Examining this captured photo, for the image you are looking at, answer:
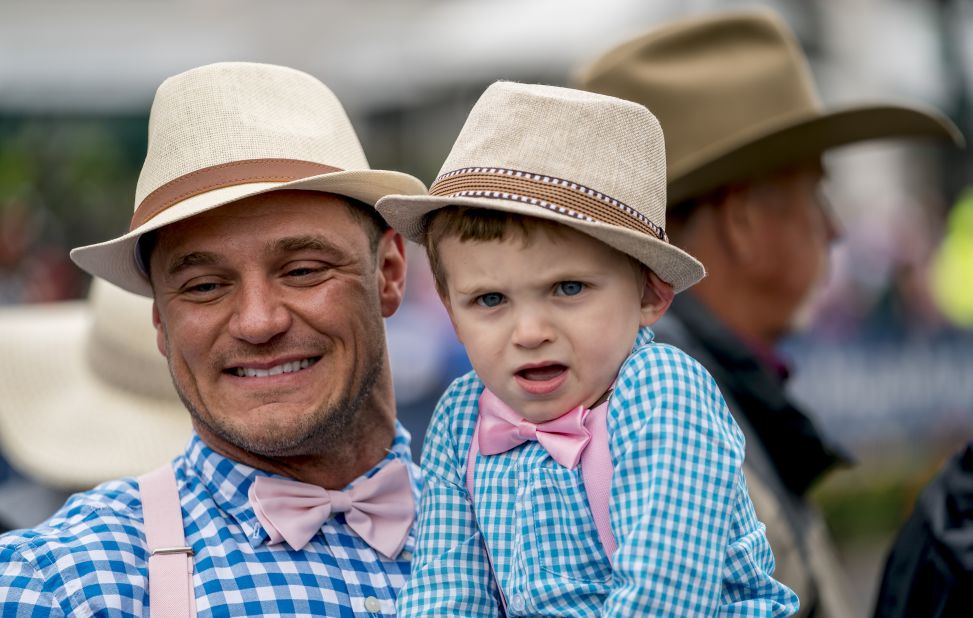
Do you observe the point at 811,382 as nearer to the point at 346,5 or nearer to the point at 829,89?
the point at 829,89

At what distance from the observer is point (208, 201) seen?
2426 millimetres

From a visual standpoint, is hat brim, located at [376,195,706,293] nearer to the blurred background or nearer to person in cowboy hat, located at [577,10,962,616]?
person in cowboy hat, located at [577,10,962,616]

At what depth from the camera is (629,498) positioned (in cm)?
191

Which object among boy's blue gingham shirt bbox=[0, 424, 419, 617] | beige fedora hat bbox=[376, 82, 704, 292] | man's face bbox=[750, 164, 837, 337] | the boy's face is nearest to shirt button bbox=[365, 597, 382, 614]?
boy's blue gingham shirt bbox=[0, 424, 419, 617]

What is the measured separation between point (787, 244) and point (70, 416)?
269 centimetres

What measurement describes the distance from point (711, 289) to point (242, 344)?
71.7 inches

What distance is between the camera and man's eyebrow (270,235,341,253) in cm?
249

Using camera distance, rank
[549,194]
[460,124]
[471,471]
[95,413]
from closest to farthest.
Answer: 1. [549,194]
2. [471,471]
3. [95,413]
4. [460,124]

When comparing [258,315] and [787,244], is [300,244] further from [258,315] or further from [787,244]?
[787,244]

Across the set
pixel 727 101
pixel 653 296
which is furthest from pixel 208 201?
pixel 727 101

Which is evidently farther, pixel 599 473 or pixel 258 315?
pixel 258 315

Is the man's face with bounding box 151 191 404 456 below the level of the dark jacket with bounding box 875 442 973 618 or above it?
above

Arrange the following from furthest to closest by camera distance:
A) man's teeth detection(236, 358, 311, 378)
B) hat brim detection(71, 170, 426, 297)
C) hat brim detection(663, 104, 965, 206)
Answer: hat brim detection(663, 104, 965, 206), man's teeth detection(236, 358, 311, 378), hat brim detection(71, 170, 426, 297)

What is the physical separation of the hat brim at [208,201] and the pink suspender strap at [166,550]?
0.50 metres
